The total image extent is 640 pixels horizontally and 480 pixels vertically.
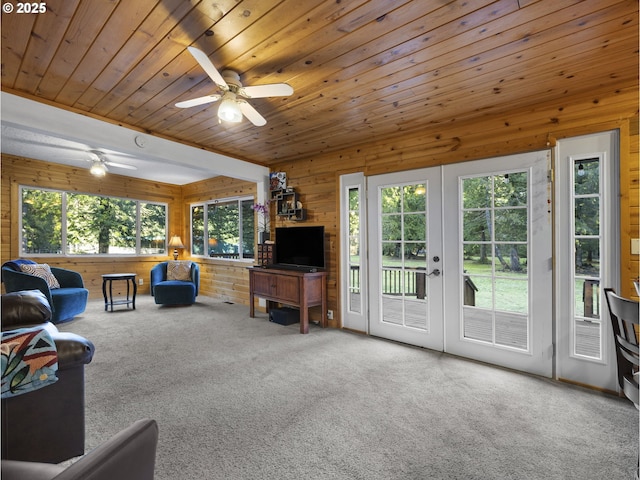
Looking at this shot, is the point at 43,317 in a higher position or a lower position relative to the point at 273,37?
lower

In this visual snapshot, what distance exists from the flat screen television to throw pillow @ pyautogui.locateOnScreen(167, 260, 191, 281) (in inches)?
89.4

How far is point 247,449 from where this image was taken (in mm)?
1736

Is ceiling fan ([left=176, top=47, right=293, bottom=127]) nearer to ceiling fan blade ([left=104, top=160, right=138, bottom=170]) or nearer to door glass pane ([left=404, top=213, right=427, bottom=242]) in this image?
door glass pane ([left=404, top=213, right=427, bottom=242])

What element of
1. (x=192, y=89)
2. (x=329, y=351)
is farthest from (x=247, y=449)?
(x=192, y=89)

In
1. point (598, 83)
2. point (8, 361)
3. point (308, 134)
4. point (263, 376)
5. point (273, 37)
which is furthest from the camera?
point (308, 134)

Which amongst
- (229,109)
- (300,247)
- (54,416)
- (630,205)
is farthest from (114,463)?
(300,247)

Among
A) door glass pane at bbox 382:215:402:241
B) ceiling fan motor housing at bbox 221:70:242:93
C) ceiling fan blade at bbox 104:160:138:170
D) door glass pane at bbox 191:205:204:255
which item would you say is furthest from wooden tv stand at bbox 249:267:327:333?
ceiling fan blade at bbox 104:160:138:170

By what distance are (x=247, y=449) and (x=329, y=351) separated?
1.62m

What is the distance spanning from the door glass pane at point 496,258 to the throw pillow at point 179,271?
4.91 metres

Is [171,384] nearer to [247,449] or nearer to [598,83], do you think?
[247,449]

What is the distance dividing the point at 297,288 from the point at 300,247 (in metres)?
0.66

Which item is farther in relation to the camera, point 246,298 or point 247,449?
point 246,298

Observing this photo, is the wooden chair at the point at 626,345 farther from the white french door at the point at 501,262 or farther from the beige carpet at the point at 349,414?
the white french door at the point at 501,262

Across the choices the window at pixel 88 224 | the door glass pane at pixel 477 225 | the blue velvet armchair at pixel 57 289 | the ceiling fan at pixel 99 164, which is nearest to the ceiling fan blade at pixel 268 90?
the door glass pane at pixel 477 225
